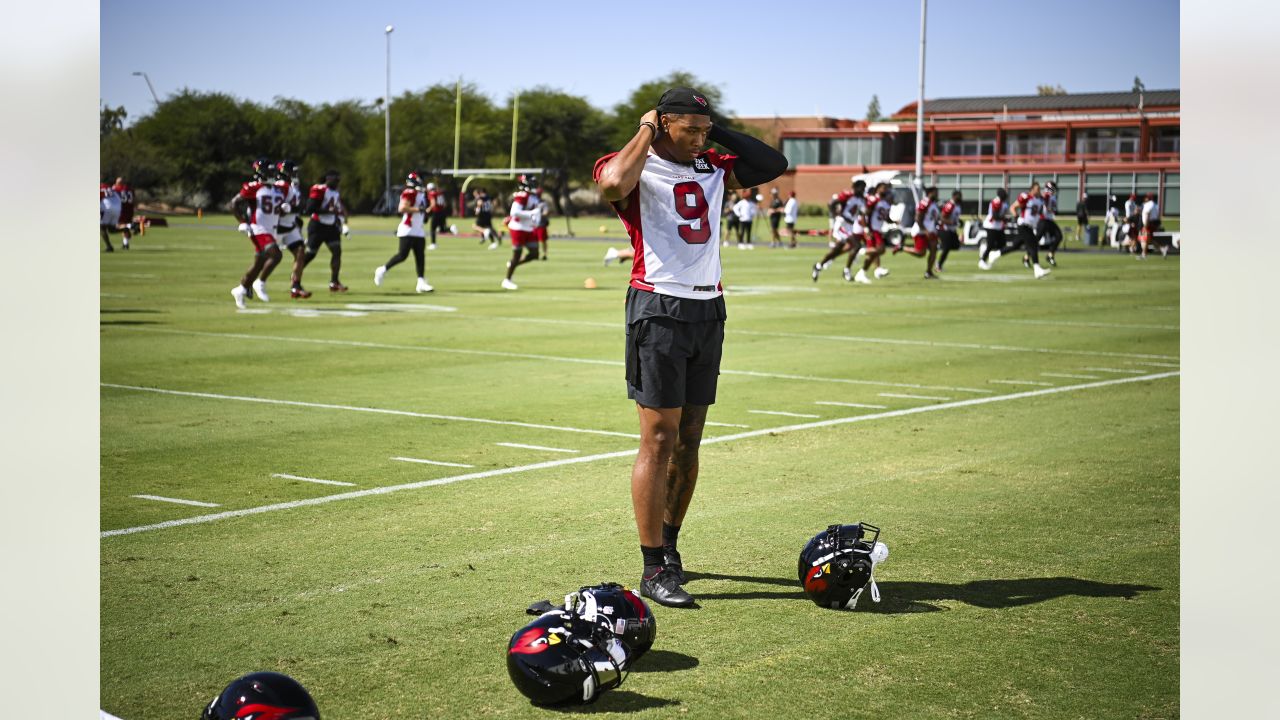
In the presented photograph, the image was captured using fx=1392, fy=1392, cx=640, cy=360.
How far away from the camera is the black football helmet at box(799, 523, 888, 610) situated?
5.77 metres

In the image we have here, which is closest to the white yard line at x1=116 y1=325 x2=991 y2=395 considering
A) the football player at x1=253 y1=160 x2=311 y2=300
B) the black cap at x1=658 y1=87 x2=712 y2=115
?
the football player at x1=253 y1=160 x2=311 y2=300

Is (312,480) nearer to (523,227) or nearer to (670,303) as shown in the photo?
(670,303)

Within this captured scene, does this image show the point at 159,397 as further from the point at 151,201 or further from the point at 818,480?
the point at 151,201

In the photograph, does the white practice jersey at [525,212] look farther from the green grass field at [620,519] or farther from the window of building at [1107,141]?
the window of building at [1107,141]

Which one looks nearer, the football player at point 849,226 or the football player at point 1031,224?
the football player at point 849,226

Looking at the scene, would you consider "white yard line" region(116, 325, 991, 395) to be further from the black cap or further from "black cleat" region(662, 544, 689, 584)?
the black cap

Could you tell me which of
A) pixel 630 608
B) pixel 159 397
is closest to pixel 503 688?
pixel 630 608

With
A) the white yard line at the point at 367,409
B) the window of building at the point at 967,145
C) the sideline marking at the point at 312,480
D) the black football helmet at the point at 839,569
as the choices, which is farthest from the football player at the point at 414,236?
the window of building at the point at 967,145

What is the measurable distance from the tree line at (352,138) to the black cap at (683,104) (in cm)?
8053

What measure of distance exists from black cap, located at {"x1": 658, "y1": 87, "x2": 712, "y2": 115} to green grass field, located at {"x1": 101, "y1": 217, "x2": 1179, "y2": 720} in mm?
2063

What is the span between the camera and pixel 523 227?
26109 millimetres

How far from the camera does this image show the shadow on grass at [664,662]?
5035 millimetres

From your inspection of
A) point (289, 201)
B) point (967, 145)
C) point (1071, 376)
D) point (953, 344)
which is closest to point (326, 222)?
point (289, 201)
